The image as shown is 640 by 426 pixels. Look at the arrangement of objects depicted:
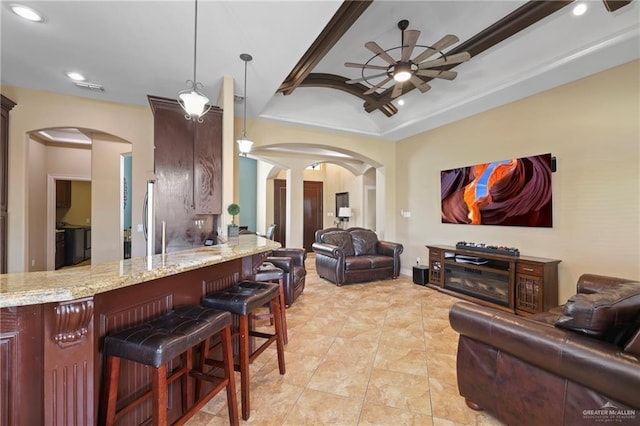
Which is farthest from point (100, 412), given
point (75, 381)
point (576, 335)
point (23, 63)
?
point (23, 63)

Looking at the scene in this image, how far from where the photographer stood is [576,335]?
1385 mm

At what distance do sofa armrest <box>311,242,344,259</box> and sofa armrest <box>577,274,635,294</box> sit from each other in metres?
3.07

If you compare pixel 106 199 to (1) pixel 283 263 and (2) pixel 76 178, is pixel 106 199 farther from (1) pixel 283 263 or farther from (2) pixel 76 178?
(1) pixel 283 263

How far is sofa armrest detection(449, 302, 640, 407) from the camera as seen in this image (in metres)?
1.17

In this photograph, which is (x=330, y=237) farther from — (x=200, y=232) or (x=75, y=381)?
(x=75, y=381)

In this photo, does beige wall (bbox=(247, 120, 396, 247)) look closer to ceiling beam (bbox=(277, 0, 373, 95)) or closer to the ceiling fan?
ceiling beam (bbox=(277, 0, 373, 95))

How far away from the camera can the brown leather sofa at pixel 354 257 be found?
483 cm

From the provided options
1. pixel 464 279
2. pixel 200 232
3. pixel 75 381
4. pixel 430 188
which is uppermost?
pixel 430 188

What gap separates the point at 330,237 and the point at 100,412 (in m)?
4.32

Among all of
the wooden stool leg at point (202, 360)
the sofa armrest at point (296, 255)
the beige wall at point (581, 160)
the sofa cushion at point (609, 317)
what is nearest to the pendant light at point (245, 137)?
the sofa armrest at point (296, 255)

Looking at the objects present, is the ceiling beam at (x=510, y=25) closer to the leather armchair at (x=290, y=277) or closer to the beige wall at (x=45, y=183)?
the leather armchair at (x=290, y=277)

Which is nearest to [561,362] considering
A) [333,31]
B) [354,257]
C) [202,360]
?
[202,360]

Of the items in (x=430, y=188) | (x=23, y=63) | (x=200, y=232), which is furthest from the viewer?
(x=430, y=188)

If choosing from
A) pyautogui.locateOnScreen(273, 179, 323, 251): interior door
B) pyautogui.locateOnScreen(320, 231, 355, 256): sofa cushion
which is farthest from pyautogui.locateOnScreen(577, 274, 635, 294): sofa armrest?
pyautogui.locateOnScreen(273, 179, 323, 251): interior door
